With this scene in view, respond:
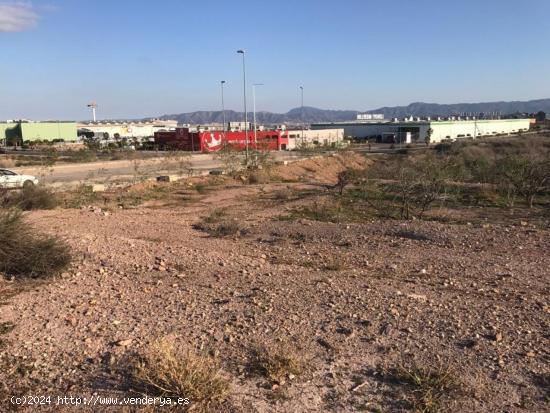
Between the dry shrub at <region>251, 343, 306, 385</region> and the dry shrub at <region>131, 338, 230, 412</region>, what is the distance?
0.43 m

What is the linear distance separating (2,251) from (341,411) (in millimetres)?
5593

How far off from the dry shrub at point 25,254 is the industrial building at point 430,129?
340ft

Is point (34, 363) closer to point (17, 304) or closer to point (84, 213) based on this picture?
point (17, 304)

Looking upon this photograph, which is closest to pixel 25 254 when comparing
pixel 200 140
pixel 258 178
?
pixel 258 178

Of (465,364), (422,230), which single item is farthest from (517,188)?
(465,364)

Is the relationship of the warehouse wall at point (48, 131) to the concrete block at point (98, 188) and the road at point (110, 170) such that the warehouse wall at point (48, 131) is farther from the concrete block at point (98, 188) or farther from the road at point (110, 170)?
the concrete block at point (98, 188)

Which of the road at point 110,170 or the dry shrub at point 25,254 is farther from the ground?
the dry shrub at point 25,254

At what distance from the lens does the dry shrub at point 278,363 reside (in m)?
5.06

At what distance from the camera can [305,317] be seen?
659cm

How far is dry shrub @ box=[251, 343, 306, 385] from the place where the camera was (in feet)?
16.6

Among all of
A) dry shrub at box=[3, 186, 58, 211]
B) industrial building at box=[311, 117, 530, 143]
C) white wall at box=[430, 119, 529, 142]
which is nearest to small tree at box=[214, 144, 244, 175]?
dry shrub at box=[3, 186, 58, 211]

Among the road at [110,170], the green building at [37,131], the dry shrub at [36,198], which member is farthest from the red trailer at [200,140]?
the dry shrub at [36,198]

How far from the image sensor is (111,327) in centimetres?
614

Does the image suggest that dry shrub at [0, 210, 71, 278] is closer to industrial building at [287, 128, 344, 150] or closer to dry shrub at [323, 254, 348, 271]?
dry shrub at [323, 254, 348, 271]
